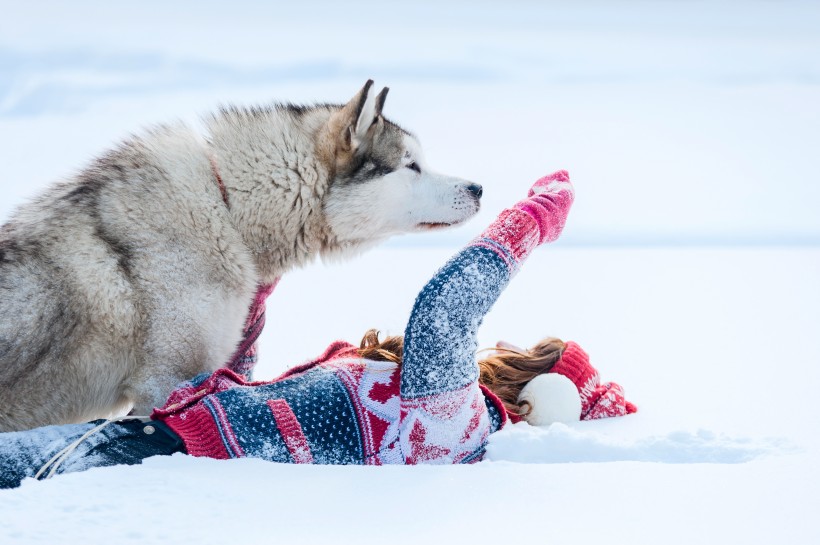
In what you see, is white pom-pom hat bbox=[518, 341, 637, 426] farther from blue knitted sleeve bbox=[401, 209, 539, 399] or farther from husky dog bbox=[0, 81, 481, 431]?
husky dog bbox=[0, 81, 481, 431]

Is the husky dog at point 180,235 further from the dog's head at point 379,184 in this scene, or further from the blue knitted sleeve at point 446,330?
the blue knitted sleeve at point 446,330

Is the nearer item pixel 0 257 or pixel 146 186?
pixel 0 257

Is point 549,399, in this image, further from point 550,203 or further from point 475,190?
point 475,190

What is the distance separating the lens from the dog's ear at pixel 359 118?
322 centimetres

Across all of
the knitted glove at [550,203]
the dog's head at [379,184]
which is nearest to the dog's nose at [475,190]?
the dog's head at [379,184]

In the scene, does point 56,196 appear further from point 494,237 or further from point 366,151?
point 494,237

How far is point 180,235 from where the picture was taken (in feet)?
9.98

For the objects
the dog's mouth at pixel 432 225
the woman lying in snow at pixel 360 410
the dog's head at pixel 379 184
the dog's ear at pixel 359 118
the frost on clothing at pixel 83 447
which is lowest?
the frost on clothing at pixel 83 447

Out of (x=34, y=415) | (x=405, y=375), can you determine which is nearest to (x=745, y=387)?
(x=405, y=375)

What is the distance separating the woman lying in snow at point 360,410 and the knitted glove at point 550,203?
0.09 metres

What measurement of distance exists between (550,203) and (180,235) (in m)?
1.35

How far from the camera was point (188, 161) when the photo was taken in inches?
127

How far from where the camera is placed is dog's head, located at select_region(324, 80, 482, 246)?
3291 mm

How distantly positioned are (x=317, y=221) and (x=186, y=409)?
109cm
